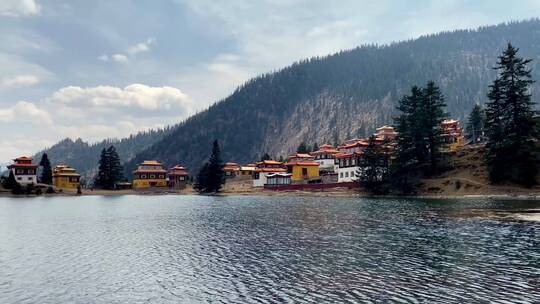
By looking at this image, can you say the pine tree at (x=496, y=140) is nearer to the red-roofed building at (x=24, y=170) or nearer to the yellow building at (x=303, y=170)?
the yellow building at (x=303, y=170)

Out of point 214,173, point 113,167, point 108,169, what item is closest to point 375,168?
point 214,173

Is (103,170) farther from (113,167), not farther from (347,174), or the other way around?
(347,174)

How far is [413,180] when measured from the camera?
110375 millimetres

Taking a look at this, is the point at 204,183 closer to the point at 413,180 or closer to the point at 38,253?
the point at 413,180

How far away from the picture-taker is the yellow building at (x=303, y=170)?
172 meters

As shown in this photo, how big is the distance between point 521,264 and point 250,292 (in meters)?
20.3

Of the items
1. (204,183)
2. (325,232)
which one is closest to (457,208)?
(325,232)

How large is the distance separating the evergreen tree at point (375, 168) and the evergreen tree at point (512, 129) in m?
27.5

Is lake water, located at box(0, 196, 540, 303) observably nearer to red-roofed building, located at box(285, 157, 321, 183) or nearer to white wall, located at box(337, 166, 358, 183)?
white wall, located at box(337, 166, 358, 183)

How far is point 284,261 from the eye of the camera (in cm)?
3522

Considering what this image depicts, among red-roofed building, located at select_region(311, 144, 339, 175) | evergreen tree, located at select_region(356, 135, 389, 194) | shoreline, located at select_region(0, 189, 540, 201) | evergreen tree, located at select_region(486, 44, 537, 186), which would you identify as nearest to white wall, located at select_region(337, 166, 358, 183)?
shoreline, located at select_region(0, 189, 540, 201)

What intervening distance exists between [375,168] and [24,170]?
446 feet

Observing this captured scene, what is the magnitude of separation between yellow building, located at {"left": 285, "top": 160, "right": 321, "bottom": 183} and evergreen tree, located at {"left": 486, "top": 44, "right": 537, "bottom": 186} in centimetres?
8166

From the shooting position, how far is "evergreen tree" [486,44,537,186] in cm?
9044
